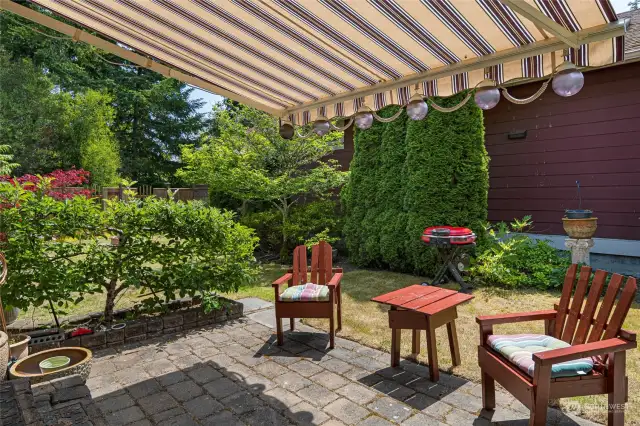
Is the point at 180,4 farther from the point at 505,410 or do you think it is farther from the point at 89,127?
the point at 89,127

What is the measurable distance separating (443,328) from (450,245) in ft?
5.89

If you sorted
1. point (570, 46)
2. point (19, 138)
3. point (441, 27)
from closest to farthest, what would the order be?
point (570, 46)
point (441, 27)
point (19, 138)

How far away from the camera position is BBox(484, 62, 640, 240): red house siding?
20.1 feet

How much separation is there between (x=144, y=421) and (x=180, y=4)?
2709 mm

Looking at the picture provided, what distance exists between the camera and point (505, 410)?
2.51 meters

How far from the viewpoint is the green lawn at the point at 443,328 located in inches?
121

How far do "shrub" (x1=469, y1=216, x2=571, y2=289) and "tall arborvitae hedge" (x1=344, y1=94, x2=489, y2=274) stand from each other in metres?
0.51

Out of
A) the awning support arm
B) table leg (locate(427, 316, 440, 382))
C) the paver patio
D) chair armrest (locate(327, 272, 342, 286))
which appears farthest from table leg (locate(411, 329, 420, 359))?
the awning support arm

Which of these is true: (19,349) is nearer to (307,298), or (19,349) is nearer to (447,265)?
(307,298)

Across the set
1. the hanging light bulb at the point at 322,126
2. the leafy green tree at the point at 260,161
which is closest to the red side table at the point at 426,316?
the hanging light bulb at the point at 322,126

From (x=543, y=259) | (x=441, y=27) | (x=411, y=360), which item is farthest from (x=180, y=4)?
(x=543, y=259)

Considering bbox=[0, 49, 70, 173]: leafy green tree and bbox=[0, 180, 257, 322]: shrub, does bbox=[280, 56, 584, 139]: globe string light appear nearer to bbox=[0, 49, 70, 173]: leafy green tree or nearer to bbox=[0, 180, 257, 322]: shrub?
bbox=[0, 180, 257, 322]: shrub

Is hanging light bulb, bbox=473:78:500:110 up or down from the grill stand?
up

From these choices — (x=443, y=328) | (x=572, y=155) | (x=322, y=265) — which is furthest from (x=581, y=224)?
(x=322, y=265)
